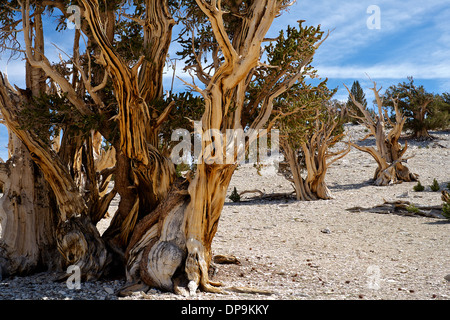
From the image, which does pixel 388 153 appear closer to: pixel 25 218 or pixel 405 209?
pixel 405 209

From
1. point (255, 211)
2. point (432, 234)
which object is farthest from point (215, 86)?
point (255, 211)

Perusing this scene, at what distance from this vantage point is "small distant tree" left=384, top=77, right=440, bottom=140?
73.6 feet

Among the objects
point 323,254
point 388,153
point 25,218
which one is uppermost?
point 388,153

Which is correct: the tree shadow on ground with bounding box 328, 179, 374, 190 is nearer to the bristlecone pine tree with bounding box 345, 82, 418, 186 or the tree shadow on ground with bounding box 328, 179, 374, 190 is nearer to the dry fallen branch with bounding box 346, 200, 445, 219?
the bristlecone pine tree with bounding box 345, 82, 418, 186

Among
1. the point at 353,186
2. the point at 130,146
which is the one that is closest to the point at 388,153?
the point at 353,186

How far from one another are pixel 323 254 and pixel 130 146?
324 centimetres

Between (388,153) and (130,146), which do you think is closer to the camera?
(130,146)

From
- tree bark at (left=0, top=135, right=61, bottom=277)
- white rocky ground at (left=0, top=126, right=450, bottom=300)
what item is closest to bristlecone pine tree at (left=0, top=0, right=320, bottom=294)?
tree bark at (left=0, top=135, right=61, bottom=277)

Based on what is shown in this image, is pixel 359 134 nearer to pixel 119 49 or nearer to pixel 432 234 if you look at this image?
pixel 432 234

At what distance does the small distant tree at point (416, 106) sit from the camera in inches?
883

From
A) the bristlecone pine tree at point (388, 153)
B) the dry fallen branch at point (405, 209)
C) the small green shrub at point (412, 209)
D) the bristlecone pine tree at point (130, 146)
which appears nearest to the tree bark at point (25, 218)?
the bristlecone pine tree at point (130, 146)

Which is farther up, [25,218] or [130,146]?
[130,146]

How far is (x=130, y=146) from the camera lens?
4184 millimetres
